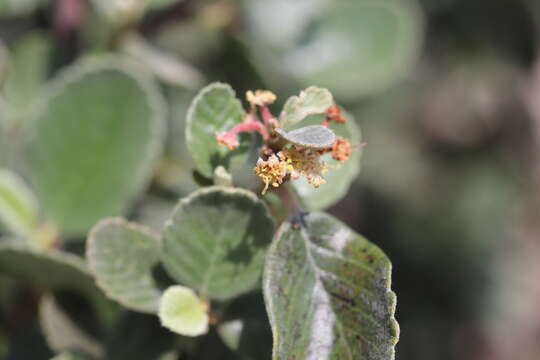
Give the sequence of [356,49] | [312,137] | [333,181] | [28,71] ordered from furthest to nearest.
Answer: [356,49]
[28,71]
[333,181]
[312,137]

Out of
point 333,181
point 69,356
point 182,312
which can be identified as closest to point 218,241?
point 182,312

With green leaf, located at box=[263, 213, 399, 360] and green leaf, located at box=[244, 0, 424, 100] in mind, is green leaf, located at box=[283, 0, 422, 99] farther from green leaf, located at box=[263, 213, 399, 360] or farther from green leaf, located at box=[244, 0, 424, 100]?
green leaf, located at box=[263, 213, 399, 360]

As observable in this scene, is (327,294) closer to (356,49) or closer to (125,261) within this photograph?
(125,261)

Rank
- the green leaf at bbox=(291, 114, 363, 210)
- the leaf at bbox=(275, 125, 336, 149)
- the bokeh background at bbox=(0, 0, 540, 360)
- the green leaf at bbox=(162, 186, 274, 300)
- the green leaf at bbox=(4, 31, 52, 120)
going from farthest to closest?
1. the bokeh background at bbox=(0, 0, 540, 360)
2. the green leaf at bbox=(4, 31, 52, 120)
3. the green leaf at bbox=(291, 114, 363, 210)
4. the green leaf at bbox=(162, 186, 274, 300)
5. the leaf at bbox=(275, 125, 336, 149)

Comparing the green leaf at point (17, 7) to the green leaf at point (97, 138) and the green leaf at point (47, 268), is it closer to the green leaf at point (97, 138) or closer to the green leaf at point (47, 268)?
the green leaf at point (97, 138)

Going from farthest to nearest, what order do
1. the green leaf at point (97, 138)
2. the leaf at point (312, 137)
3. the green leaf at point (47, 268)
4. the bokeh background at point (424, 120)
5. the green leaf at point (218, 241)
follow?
the bokeh background at point (424, 120)
the green leaf at point (97, 138)
the green leaf at point (47, 268)
the green leaf at point (218, 241)
the leaf at point (312, 137)

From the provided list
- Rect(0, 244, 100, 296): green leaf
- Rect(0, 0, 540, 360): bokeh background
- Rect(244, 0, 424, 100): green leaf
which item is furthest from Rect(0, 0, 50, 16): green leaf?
Rect(0, 244, 100, 296): green leaf

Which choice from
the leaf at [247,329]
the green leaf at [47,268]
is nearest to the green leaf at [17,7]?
the green leaf at [47,268]
